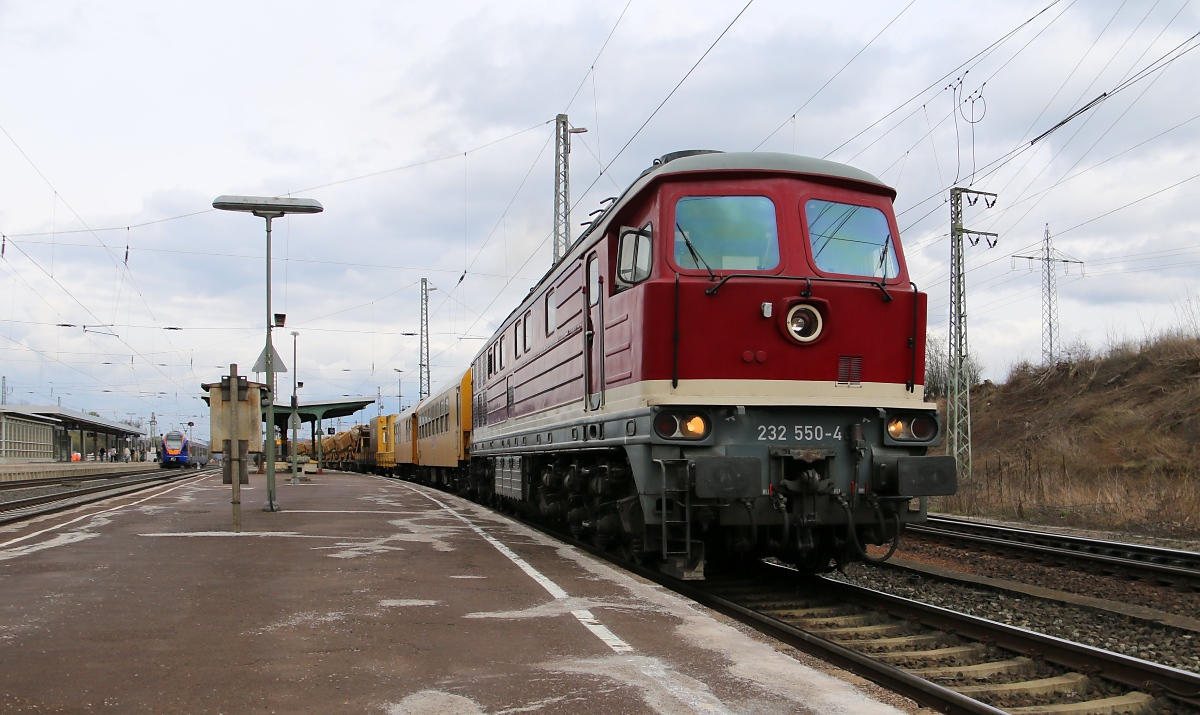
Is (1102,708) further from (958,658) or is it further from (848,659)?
(848,659)

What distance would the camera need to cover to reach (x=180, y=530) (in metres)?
12.1

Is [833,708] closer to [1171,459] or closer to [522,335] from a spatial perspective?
[522,335]

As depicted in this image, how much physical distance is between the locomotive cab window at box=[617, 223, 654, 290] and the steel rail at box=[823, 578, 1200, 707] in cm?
328

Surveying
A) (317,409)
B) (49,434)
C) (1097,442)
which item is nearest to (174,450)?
(49,434)

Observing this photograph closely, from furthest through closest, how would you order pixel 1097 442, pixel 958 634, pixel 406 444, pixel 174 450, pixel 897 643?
pixel 174 450, pixel 406 444, pixel 1097 442, pixel 958 634, pixel 897 643

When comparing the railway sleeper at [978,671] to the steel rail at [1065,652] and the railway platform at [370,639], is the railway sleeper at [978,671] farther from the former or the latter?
the railway platform at [370,639]

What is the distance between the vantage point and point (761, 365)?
732cm

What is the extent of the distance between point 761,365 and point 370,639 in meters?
3.63

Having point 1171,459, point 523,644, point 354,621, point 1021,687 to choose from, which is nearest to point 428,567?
point 354,621

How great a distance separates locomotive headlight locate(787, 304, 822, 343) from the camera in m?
7.36

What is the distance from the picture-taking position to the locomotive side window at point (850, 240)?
770cm

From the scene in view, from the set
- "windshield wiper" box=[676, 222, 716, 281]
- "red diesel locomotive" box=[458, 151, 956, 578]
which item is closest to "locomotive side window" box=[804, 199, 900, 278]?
"red diesel locomotive" box=[458, 151, 956, 578]

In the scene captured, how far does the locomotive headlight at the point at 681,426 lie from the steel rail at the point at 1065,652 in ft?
6.60

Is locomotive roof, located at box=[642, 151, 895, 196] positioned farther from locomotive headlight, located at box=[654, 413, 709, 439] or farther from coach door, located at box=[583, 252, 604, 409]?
locomotive headlight, located at box=[654, 413, 709, 439]
